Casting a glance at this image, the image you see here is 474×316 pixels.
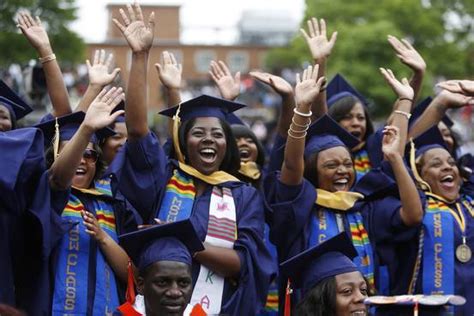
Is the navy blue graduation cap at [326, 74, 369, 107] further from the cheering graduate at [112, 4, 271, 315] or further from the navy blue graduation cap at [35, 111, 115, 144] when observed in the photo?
the navy blue graduation cap at [35, 111, 115, 144]

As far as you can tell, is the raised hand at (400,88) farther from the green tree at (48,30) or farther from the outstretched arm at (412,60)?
the green tree at (48,30)

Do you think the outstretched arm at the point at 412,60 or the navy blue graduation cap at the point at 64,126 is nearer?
the navy blue graduation cap at the point at 64,126

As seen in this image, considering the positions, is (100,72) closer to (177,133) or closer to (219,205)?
(177,133)

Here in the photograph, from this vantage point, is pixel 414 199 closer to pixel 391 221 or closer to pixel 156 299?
pixel 391 221

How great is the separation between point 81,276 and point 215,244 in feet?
2.72

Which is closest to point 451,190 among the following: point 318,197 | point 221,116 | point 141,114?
point 318,197

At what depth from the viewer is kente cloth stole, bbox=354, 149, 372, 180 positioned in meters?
7.93

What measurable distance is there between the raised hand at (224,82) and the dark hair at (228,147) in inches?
42.4

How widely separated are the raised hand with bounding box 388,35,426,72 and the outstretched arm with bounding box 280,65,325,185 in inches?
52.5

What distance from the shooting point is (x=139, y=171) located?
21.0 ft

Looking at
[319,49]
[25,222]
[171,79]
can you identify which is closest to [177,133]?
[171,79]

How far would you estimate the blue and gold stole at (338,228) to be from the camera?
22.6 feet

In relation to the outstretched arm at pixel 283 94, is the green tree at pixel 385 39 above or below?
above

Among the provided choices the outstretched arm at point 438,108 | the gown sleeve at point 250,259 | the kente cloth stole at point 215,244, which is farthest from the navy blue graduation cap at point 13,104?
the outstretched arm at point 438,108
